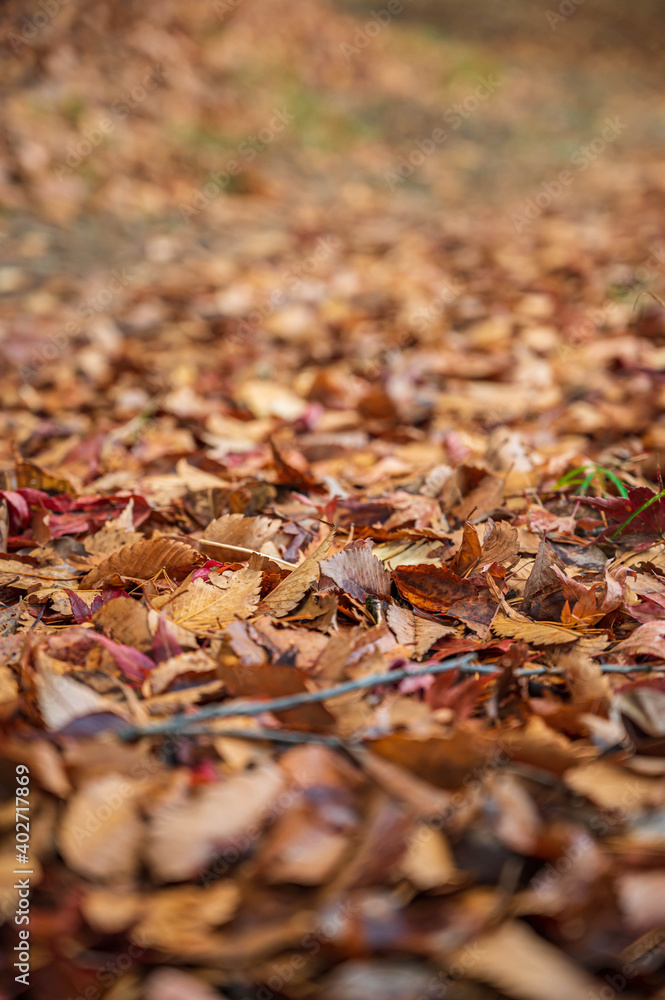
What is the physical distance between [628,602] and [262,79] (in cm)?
475

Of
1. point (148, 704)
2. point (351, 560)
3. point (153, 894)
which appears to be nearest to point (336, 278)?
point (351, 560)

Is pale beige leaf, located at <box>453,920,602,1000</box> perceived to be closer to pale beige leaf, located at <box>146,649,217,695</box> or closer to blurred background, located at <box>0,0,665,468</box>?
pale beige leaf, located at <box>146,649,217,695</box>

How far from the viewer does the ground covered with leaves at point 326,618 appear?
63 centimetres

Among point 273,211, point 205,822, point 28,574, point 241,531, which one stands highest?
point 205,822

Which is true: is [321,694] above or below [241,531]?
above

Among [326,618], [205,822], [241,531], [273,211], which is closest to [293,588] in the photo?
[326,618]

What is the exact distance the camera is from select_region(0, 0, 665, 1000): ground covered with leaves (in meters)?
0.63

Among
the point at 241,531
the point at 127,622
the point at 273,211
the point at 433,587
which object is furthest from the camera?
the point at 273,211

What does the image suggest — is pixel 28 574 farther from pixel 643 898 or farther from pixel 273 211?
pixel 273 211

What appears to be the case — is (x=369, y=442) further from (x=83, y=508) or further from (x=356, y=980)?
(x=356, y=980)

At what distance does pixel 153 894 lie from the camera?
652 mm

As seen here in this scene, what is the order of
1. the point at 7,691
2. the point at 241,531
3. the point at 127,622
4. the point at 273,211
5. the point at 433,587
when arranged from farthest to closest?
the point at 273,211 < the point at 241,531 < the point at 433,587 < the point at 127,622 < the point at 7,691

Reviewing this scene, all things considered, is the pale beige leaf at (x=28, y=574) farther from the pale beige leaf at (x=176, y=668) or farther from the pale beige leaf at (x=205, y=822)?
the pale beige leaf at (x=205, y=822)

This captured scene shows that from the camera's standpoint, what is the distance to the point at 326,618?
0.98 meters
